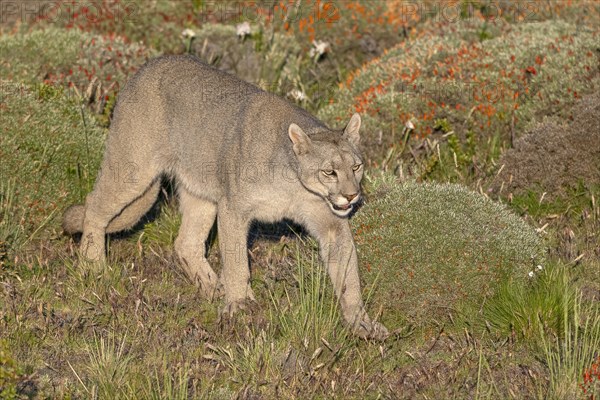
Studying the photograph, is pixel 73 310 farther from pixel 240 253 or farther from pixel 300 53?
pixel 300 53

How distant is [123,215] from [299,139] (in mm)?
2326

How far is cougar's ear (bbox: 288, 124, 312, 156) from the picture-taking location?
7078 mm

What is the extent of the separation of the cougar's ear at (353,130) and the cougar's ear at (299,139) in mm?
336

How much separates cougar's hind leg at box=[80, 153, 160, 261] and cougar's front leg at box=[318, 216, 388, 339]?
1.85 m

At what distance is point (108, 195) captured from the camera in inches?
334

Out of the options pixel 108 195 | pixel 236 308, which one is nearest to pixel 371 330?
pixel 236 308

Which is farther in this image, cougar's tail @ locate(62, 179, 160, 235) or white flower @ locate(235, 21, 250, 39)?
white flower @ locate(235, 21, 250, 39)

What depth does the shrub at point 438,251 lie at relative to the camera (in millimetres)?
7145

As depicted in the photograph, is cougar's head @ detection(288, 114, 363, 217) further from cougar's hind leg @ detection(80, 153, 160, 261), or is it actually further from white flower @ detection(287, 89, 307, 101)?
white flower @ detection(287, 89, 307, 101)

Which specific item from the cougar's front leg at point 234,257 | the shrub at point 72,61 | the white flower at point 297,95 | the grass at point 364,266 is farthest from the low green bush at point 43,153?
the white flower at point 297,95

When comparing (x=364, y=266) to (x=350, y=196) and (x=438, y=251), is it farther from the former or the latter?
(x=350, y=196)

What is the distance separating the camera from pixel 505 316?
6805mm

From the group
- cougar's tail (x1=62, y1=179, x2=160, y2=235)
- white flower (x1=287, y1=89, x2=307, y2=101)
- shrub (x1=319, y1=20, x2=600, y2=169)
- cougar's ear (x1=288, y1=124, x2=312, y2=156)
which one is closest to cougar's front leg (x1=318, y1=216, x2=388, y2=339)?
cougar's ear (x1=288, y1=124, x2=312, y2=156)

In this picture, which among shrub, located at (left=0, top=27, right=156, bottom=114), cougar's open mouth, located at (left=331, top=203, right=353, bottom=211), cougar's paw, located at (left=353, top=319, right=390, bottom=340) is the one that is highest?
cougar's open mouth, located at (left=331, top=203, right=353, bottom=211)
